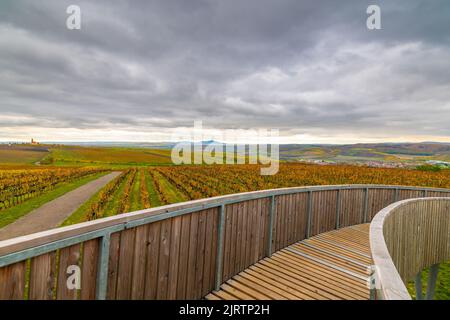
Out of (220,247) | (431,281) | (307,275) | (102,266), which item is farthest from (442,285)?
(102,266)

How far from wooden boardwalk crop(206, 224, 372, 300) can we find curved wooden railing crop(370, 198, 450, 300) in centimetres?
72

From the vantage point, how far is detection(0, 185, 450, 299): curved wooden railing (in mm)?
1938

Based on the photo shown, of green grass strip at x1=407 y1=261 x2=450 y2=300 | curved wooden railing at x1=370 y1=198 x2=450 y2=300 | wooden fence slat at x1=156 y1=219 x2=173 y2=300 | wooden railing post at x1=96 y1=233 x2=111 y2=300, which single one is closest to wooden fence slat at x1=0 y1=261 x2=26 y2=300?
wooden railing post at x1=96 y1=233 x2=111 y2=300

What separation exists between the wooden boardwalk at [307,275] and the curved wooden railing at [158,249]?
0.66 feet

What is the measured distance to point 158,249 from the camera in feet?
10.0

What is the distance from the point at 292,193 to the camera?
19.5 ft

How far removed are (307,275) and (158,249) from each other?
2.85 metres

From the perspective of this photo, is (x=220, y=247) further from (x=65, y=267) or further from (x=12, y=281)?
(x=12, y=281)

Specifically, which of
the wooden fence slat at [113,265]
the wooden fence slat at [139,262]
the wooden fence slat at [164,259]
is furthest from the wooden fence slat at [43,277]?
the wooden fence slat at [164,259]

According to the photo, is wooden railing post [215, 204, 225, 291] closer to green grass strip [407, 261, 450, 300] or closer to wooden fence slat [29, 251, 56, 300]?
wooden fence slat [29, 251, 56, 300]

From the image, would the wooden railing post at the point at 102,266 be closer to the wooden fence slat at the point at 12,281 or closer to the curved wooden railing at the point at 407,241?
the wooden fence slat at the point at 12,281

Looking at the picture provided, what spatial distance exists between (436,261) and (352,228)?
137 inches
